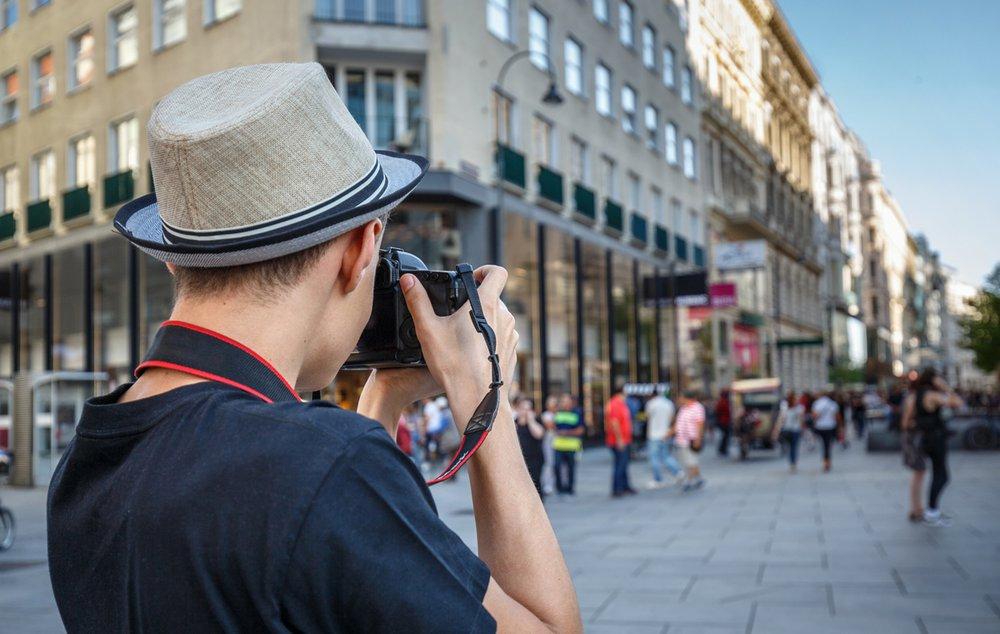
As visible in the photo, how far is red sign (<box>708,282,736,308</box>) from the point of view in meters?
36.2

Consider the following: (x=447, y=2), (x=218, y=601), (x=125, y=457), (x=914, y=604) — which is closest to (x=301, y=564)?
(x=218, y=601)

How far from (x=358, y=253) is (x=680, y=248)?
121 feet

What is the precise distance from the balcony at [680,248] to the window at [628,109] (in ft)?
17.4

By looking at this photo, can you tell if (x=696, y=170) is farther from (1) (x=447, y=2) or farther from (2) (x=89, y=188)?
(2) (x=89, y=188)

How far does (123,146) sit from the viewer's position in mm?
25375

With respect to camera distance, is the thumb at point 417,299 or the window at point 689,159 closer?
the thumb at point 417,299

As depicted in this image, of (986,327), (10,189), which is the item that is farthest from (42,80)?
(986,327)

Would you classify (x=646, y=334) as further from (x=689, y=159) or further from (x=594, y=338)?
(x=689, y=159)

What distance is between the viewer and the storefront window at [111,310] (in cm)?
2578

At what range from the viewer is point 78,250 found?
26.6 meters

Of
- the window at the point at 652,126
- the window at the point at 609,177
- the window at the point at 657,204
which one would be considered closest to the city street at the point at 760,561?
the window at the point at 609,177

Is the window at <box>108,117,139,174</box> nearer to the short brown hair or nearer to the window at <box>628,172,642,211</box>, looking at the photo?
the window at <box>628,172,642,211</box>

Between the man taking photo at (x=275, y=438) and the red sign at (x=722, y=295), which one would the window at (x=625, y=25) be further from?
the man taking photo at (x=275, y=438)

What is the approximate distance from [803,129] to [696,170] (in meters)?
26.1
